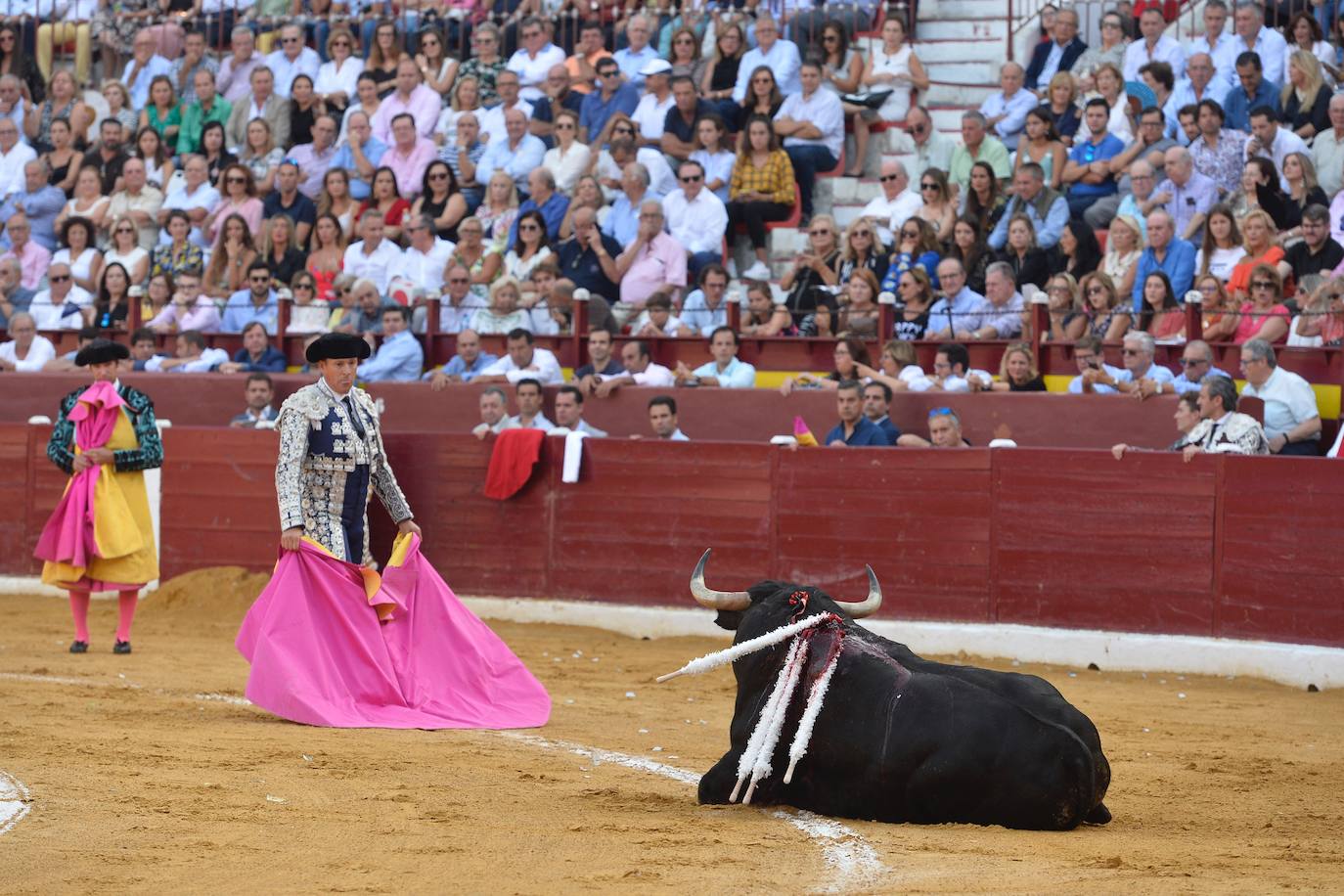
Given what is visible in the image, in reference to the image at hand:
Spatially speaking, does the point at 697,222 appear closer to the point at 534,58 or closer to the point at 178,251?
the point at 534,58

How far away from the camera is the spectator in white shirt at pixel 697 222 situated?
1184 centimetres

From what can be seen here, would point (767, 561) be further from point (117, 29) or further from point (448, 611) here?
point (117, 29)

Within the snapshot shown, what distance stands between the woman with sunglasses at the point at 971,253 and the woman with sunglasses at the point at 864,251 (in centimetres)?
22

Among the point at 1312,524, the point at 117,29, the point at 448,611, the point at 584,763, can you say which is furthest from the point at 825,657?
the point at 117,29

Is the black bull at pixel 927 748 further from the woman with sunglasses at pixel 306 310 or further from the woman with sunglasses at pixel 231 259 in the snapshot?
the woman with sunglasses at pixel 231 259

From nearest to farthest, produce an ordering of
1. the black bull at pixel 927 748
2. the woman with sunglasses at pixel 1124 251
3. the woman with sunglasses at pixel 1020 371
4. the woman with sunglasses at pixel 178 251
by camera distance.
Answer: the black bull at pixel 927 748
the woman with sunglasses at pixel 1020 371
the woman with sunglasses at pixel 1124 251
the woman with sunglasses at pixel 178 251

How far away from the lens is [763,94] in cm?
1241

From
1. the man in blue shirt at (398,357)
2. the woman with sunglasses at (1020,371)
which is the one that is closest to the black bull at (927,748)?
the woman with sunglasses at (1020,371)

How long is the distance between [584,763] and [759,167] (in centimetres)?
671

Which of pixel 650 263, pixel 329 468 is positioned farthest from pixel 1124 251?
pixel 329 468

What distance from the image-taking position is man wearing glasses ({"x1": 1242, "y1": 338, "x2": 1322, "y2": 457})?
8867 millimetres

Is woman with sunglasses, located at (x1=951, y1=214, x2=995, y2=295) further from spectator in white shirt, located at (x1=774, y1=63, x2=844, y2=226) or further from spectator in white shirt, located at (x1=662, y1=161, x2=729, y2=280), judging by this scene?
spectator in white shirt, located at (x1=774, y1=63, x2=844, y2=226)

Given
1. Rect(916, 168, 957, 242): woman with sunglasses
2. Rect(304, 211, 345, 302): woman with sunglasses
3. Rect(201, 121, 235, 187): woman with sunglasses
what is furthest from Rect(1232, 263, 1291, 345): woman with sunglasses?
Rect(201, 121, 235, 187): woman with sunglasses

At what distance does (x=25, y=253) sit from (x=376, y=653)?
8291 mm
